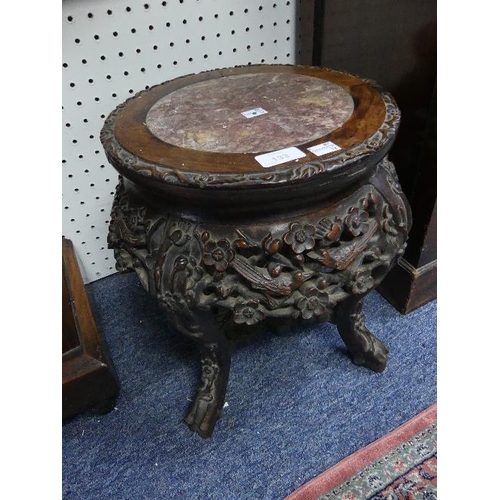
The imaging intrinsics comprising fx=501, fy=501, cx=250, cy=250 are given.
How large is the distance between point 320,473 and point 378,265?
1.48 feet

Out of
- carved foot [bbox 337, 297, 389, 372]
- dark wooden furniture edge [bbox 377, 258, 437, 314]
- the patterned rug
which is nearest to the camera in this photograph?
the patterned rug

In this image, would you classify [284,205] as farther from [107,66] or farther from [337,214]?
[107,66]

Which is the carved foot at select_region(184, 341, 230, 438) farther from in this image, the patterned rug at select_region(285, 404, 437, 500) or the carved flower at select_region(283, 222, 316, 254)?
the carved flower at select_region(283, 222, 316, 254)

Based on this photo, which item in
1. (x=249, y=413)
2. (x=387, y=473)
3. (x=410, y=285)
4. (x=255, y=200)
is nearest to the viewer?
(x=255, y=200)

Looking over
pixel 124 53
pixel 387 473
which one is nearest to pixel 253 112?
pixel 124 53

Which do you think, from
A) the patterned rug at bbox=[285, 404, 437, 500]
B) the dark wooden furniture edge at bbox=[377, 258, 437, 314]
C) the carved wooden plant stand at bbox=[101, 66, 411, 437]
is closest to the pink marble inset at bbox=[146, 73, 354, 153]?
the carved wooden plant stand at bbox=[101, 66, 411, 437]

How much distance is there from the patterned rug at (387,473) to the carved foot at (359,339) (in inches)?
6.5

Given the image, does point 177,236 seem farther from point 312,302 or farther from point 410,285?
point 410,285

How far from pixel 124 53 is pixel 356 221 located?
0.76m

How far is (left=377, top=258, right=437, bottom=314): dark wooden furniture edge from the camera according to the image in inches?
51.6

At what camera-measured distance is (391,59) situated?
1.17m

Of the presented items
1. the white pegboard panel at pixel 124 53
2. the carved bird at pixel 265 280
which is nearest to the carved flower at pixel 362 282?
the carved bird at pixel 265 280

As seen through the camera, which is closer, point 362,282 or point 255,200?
point 255,200

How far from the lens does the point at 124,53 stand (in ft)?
4.06
